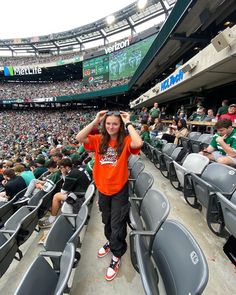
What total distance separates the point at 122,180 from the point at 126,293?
0.98 metres

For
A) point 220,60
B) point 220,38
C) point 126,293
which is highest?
point 220,38

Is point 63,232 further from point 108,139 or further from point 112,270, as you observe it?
point 108,139

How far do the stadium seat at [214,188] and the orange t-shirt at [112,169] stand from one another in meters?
1.00

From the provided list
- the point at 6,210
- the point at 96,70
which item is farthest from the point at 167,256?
the point at 96,70

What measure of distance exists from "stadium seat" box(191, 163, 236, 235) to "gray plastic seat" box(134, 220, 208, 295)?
878 mm

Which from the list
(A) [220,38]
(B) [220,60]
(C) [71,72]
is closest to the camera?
(A) [220,38]

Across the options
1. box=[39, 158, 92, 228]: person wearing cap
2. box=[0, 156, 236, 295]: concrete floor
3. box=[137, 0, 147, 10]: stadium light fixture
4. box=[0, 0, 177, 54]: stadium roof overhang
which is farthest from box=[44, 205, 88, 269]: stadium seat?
box=[137, 0, 147, 10]: stadium light fixture

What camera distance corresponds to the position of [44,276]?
5.03 ft

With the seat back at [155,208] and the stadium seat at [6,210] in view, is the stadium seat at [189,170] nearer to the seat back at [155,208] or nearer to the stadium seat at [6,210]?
the seat back at [155,208]

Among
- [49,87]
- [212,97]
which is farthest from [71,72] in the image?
[212,97]

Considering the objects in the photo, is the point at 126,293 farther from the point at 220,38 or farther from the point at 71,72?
the point at 71,72

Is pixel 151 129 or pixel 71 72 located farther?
pixel 71 72

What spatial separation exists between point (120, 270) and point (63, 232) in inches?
27.2

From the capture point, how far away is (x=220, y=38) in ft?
15.4
